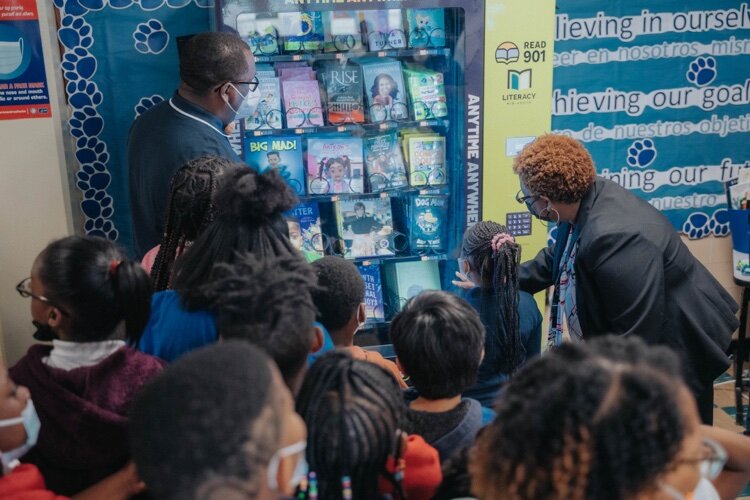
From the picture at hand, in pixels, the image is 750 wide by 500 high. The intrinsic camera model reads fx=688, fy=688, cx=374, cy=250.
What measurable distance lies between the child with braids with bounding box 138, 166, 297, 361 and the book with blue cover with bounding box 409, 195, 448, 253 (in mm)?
1613

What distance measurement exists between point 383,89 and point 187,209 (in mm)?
1428

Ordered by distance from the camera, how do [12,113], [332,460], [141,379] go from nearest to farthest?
[332,460] → [141,379] → [12,113]

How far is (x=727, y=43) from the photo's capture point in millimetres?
3957

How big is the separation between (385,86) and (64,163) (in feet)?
4.97

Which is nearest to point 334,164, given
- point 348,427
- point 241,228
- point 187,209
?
point 187,209

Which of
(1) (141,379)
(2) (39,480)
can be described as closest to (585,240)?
(1) (141,379)

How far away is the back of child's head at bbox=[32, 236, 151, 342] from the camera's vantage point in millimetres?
1528

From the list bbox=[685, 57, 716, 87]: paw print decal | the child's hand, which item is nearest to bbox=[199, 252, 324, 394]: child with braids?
the child's hand

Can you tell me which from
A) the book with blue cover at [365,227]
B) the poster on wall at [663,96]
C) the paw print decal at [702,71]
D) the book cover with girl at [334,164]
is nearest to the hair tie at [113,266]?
the book cover with girl at [334,164]

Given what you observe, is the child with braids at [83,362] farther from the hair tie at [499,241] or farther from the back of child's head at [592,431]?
the hair tie at [499,241]

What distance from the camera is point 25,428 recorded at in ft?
4.41

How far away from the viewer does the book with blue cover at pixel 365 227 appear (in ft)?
10.9

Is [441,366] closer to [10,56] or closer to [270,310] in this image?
[270,310]

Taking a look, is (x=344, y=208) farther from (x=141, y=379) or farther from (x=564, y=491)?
(x=564, y=491)
